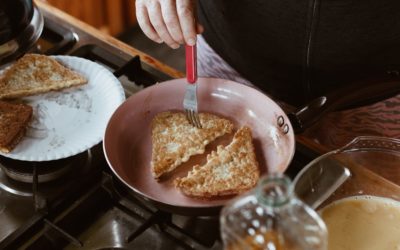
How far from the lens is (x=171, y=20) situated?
→ 0.83 metres

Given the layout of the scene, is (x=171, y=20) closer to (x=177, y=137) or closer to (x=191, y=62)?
(x=191, y=62)

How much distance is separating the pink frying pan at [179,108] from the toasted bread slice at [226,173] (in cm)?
1

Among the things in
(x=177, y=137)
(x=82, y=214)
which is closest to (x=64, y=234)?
(x=82, y=214)

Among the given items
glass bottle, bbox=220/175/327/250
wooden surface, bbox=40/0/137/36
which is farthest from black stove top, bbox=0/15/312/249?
wooden surface, bbox=40/0/137/36

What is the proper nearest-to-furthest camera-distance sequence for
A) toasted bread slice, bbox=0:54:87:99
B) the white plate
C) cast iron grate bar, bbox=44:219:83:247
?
cast iron grate bar, bbox=44:219:83:247 → the white plate → toasted bread slice, bbox=0:54:87:99

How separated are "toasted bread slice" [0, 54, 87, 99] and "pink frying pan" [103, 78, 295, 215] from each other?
0.50ft

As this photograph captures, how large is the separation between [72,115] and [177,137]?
0.19 m

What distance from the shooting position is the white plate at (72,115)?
0.86 meters

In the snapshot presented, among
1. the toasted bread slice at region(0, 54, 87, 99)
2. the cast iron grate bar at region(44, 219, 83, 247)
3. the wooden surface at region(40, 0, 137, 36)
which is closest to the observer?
the cast iron grate bar at region(44, 219, 83, 247)

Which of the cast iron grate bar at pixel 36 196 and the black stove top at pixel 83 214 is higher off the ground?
the cast iron grate bar at pixel 36 196

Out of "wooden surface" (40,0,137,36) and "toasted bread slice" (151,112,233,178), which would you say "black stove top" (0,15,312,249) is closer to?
"toasted bread slice" (151,112,233,178)

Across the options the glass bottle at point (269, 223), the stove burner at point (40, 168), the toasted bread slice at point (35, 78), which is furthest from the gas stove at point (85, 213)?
the glass bottle at point (269, 223)

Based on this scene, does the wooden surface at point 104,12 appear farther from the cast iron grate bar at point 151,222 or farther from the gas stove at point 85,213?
the cast iron grate bar at point 151,222

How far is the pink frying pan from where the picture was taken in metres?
0.80
